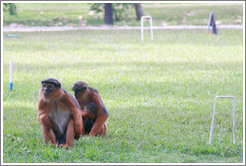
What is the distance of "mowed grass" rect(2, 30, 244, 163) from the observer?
22.5ft

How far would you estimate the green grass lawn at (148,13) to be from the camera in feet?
107

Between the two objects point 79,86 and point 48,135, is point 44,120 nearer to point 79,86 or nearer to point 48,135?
point 48,135

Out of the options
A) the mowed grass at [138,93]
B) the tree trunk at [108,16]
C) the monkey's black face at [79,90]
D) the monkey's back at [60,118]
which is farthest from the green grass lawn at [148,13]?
the monkey's back at [60,118]

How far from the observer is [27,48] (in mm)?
19703

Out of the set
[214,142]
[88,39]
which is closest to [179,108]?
[214,142]

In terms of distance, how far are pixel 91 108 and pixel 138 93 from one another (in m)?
4.23

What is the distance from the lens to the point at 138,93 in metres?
11.5

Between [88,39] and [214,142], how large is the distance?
16.5 metres

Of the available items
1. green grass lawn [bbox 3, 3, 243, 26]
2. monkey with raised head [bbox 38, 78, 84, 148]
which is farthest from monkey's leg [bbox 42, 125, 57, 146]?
green grass lawn [bbox 3, 3, 243, 26]

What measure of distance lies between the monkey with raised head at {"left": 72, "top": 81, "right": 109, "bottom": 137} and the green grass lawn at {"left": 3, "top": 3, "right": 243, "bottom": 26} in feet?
80.1

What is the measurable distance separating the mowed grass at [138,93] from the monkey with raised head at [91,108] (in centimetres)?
22

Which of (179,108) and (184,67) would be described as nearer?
(179,108)

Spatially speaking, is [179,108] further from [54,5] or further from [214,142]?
[54,5]

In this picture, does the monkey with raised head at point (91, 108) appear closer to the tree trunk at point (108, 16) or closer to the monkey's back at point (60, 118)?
the monkey's back at point (60, 118)
